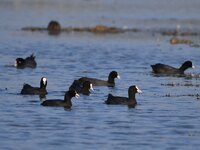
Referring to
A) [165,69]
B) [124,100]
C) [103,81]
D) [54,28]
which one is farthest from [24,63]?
[54,28]

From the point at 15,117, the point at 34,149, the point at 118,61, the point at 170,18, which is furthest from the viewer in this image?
the point at 170,18

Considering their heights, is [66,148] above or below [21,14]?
below

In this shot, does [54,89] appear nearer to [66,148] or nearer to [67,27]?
[66,148]

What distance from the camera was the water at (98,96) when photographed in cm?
2070

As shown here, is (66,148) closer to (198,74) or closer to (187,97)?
(187,97)

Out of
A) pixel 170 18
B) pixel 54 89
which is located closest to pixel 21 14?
pixel 170 18

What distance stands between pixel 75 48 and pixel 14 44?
351 cm

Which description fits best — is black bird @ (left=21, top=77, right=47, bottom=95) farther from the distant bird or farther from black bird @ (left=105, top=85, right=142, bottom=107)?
the distant bird

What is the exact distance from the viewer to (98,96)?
29.0m

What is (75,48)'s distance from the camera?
161 ft

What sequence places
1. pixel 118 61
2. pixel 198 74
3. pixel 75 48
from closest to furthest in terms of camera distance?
pixel 198 74, pixel 118 61, pixel 75 48

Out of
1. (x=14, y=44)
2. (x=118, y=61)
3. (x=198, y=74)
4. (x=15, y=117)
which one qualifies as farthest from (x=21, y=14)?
(x=15, y=117)

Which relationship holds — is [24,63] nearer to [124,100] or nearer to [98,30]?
[124,100]

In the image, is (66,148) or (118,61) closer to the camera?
(66,148)
